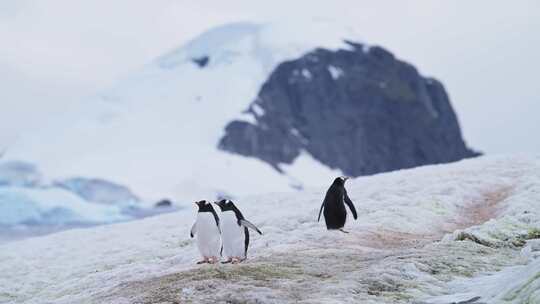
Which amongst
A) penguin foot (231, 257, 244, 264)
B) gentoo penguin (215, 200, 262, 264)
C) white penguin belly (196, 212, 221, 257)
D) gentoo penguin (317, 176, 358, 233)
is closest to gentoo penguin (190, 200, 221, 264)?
white penguin belly (196, 212, 221, 257)

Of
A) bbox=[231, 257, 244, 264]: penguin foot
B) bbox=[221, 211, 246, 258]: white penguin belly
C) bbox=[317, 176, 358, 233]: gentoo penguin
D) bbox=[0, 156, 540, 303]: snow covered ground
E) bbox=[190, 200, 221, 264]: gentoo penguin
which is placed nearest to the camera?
bbox=[0, 156, 540, 303]: snow covered ground

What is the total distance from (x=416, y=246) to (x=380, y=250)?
86 centimetres

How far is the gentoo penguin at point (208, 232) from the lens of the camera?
16.7 m

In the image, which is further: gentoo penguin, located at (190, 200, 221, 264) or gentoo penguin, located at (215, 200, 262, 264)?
gentoo penguin, located at (190, 200, 221, 264)

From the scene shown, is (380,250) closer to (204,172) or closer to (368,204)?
(368,204)

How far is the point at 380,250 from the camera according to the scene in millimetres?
18156

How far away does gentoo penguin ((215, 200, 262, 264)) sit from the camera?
54.1 ft

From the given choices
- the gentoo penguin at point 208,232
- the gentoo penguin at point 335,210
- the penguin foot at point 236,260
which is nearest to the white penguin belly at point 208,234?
the gentoo penguin at point 208,232

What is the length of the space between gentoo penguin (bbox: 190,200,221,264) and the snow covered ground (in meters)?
0.52

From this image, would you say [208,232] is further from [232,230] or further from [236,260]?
[236,260]

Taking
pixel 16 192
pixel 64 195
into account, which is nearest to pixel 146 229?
pixel 16 192

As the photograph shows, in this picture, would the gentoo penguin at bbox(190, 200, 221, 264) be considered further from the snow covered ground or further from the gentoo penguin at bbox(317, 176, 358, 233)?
the gentoo penguin at bbox(317, 176, 358, 233)

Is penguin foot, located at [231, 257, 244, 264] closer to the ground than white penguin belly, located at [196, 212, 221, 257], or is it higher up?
closer to the ground

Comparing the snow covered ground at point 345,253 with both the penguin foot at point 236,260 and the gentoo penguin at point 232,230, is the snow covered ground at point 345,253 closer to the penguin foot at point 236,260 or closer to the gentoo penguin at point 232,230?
the penguin foot at point 236,260
